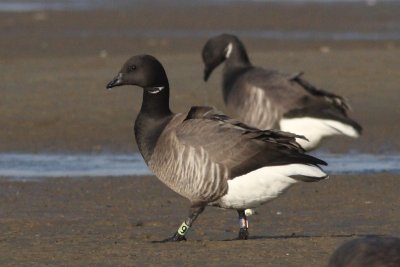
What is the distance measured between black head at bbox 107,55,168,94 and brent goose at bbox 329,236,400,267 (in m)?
3.62

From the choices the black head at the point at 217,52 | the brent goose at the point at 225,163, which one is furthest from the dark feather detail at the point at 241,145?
the black head at the point at 217,52

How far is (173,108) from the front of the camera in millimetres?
16078

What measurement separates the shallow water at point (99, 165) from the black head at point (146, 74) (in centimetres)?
300

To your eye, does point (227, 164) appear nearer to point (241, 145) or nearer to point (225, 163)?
point (225, 163)

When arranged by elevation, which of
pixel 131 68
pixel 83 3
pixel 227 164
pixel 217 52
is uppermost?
pixel 131 68

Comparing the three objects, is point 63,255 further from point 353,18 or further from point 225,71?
point 353,18

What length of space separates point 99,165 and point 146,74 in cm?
386

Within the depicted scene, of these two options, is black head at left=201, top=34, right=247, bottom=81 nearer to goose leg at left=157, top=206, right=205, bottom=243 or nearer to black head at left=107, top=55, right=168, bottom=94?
black head at left=107, top=55, right=168, bottom=94

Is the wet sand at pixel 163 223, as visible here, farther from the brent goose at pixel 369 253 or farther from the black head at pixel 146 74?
the brent goose at pixel 369 253

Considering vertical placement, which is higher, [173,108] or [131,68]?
[131,68]

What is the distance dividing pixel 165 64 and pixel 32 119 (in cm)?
390

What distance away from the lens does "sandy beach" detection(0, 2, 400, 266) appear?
846 cm

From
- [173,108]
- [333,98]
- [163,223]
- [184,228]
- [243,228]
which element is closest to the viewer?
[184,228]

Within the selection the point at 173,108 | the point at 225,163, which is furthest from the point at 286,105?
the point at 225,163
